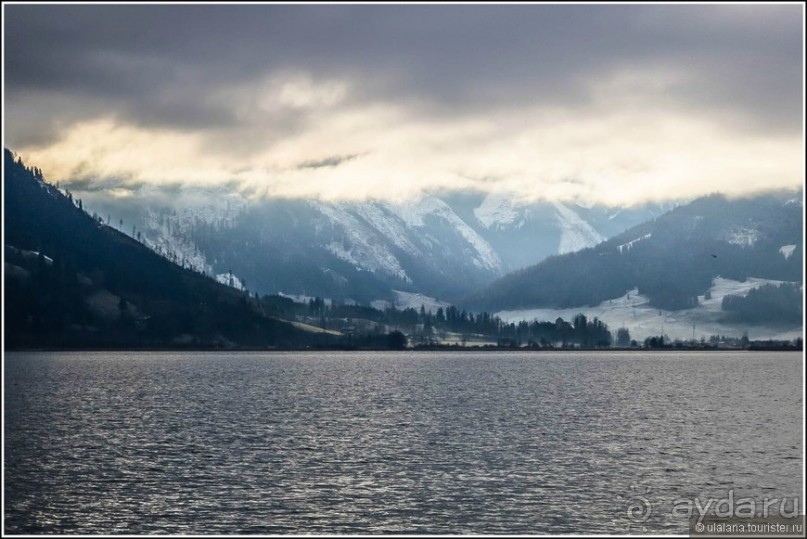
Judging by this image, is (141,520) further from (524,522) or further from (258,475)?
(524,522)

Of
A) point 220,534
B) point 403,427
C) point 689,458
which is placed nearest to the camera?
point 220,534

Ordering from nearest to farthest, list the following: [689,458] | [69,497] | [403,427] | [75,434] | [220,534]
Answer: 1. [220,534]
2. [69,497]
3. [689,458]
4. [75,434]
5. [403,427]

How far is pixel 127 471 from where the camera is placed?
11038cm

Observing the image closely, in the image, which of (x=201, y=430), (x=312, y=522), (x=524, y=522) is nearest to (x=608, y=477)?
(x=524, y=522)

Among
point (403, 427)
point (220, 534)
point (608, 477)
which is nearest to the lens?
point (220, 534)

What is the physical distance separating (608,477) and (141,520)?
50592 millimetres


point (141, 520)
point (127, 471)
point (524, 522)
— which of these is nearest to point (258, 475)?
point (127, 471)

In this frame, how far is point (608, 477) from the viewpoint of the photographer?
108 meters

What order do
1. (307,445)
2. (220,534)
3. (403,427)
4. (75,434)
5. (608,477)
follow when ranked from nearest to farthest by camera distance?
(220,534) < (608,477) < (307,445) < (75,434) < (403,427)

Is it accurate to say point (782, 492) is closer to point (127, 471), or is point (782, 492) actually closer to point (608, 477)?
point (608, 477)

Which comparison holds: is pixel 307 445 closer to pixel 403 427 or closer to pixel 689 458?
pixel 403 427

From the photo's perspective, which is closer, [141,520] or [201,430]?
[141,520]

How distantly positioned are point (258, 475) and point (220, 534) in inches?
1057

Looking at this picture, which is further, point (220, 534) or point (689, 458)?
point (689, 458)
